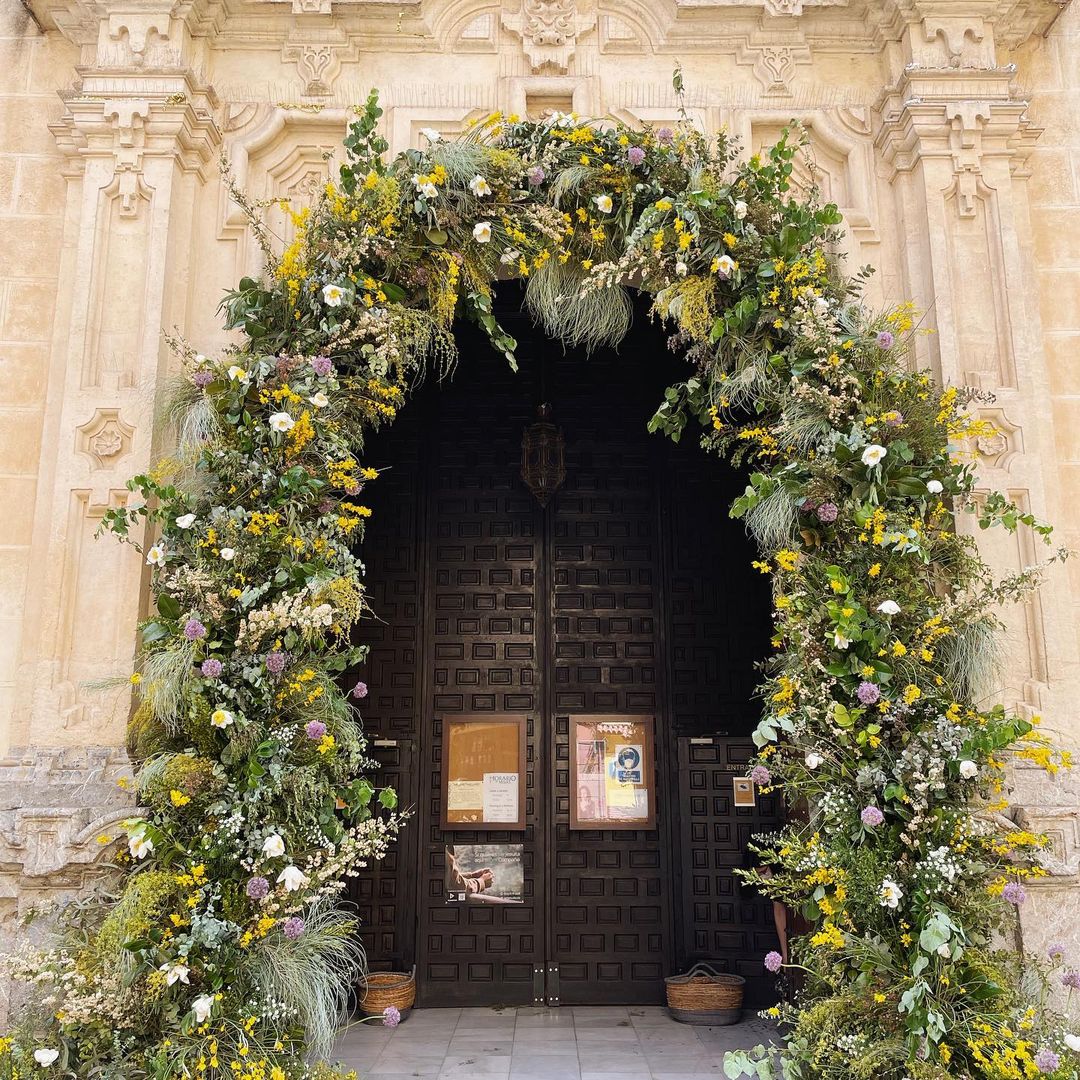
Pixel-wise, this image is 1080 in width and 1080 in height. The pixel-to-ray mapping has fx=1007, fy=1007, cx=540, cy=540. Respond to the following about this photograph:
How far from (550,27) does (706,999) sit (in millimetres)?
5691

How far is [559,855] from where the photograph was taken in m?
6.58

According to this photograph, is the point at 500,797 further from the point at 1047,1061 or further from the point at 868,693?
the point at 1047,1061

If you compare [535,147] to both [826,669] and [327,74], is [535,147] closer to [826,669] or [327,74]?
[327,74]

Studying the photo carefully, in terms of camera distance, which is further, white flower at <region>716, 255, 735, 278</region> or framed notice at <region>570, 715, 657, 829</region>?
framed notice at <region>570, 715, 657, 829</region>

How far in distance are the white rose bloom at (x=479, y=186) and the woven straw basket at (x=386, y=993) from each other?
4437 mm

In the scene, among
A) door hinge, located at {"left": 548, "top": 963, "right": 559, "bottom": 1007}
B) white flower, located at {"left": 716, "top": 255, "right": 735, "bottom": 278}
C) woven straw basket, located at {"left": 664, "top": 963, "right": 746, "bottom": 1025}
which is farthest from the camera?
door hinge, located at {"left": 548, "top": 963, "right": 559, "bottom": 1007}

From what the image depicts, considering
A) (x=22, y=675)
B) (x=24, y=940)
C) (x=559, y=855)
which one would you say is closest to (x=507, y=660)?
Result: (x=559, y=855)

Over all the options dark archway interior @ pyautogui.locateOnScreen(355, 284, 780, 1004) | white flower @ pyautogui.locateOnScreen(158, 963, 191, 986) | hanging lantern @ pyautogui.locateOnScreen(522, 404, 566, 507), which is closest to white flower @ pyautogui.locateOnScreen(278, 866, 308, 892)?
white flower @ pyautogui.locateOnScreen(158, 963, 191, 986)

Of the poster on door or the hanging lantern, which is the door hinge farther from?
the hanging lantern

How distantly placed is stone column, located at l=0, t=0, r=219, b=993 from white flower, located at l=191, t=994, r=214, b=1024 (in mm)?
987

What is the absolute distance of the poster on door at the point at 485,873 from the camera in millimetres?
6496

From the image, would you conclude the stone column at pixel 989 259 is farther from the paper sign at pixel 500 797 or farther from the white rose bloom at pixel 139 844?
the white rose bloom at pixel 139 844

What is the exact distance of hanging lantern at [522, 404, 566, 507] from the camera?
6.79m

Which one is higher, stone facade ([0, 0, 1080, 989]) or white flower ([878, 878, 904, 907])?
stone facade ([0, 0, 1080, 989])
